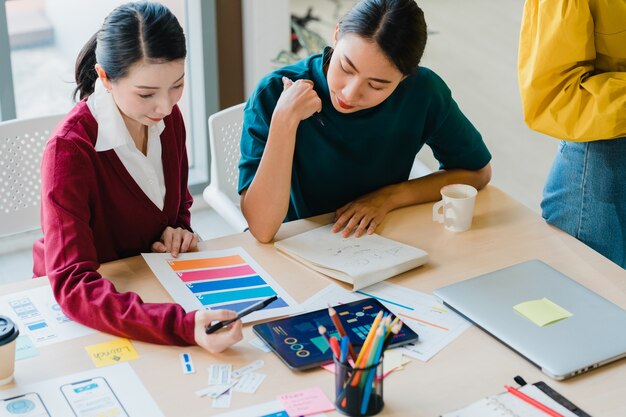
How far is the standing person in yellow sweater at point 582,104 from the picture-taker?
1958 millimetres

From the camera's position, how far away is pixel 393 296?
5.85 feet

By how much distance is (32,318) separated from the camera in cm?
167

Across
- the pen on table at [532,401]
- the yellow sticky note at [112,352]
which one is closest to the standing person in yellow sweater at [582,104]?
the pen on table at [532,401]

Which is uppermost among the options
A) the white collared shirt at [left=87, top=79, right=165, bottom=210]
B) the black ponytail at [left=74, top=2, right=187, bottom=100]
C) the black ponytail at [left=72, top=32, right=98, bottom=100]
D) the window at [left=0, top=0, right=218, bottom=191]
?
the black ponytail at [left=74, top=2, right=187, bottom=100]

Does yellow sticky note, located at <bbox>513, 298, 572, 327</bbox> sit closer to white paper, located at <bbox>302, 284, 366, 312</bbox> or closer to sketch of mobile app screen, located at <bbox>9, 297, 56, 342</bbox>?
white paper, located at <bbox>302, 284, 366, 312</bbox>

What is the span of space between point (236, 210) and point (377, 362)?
3.36 ft

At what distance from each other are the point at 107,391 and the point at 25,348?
21 cm

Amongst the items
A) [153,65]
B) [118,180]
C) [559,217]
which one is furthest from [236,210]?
[559,217]

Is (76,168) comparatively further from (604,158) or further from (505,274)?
(604,158)

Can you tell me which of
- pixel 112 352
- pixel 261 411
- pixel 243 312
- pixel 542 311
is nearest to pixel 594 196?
pixel 542 311

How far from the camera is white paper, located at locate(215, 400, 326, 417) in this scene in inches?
55.9

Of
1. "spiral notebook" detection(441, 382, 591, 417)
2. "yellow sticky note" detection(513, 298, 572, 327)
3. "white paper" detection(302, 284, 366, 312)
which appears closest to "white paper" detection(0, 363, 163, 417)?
"white paper" detection(302, 284, 366, 312)

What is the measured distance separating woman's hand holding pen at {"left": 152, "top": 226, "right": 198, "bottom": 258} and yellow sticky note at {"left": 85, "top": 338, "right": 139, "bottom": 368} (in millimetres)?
334

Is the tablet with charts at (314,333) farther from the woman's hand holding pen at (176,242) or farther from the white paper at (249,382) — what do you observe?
the woman's hand holding pen at (176,242)
